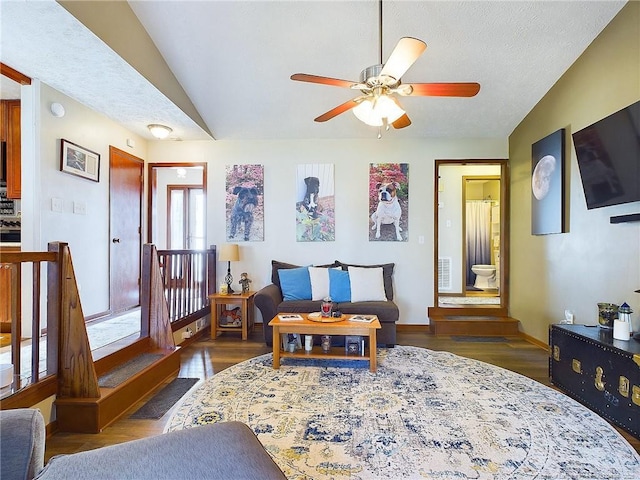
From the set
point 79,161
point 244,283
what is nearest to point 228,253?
point 244,283

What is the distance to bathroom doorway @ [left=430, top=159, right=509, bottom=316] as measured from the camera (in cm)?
472

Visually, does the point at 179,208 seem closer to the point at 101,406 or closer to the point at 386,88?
the point at 101,406

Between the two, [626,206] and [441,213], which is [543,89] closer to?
[626,206]

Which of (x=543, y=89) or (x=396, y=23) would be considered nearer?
(x=396, y=23)

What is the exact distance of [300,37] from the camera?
3.12 m

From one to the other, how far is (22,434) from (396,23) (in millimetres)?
3469

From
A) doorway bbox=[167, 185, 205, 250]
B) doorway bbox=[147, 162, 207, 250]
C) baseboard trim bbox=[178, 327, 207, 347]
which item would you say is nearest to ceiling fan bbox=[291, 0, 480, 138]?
baseboard trim bbox=[178, 327, 207, 347]

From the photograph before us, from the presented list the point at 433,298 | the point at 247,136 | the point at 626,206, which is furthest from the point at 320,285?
the point at 626,206

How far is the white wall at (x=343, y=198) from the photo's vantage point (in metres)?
4.71

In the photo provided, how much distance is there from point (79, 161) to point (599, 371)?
4.94 meters

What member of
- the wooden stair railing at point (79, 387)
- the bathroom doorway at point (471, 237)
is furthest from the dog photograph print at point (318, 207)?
the wooden stair railing at point (79, 387)

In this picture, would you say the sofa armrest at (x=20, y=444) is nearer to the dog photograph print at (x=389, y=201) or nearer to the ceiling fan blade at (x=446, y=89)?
the ceiling fan blade at (x=446, y=89)

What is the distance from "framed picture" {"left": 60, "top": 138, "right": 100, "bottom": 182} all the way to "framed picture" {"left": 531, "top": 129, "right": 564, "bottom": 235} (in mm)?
4990

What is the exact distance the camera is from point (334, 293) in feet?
13.8
